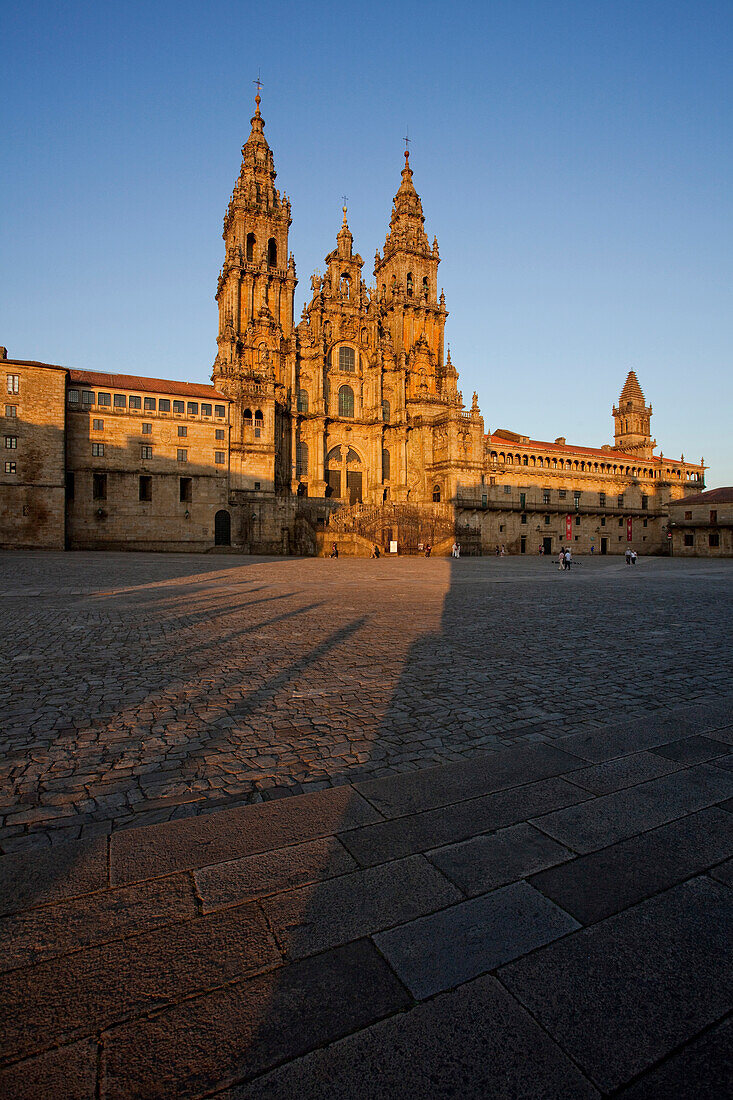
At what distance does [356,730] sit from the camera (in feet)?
16.8

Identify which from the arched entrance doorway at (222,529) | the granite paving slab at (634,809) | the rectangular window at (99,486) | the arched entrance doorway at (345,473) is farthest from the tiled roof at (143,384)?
the granite paving slab at (634,809)

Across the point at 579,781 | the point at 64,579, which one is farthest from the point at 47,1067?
the point at 64,579

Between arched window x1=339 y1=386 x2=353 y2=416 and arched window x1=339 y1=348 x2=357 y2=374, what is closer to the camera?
arched window x1=339 y1=386 x2=353 y2=416

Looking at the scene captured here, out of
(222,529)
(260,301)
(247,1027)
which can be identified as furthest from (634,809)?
(260,301)

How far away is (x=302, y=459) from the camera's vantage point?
57406mm

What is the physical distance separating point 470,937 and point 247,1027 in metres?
1.01

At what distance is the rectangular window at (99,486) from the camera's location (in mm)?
43281

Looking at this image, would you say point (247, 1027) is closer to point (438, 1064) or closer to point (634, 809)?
point (438, 1064)

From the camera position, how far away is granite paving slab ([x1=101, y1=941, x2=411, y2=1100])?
179 cm

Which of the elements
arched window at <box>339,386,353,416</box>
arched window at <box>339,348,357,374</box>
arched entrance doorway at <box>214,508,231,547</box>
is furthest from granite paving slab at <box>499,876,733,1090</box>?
arched window at <box>339,348,357,374</box>

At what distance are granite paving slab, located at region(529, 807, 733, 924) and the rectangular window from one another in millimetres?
46376

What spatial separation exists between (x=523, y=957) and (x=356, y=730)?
289 centimetres

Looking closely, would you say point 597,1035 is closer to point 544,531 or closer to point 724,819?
point 724,819

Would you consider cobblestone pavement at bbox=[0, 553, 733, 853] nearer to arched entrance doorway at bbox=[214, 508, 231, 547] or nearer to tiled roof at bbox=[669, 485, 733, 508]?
arched entrance doorway at bbox=[214, 508, 231, 547]
